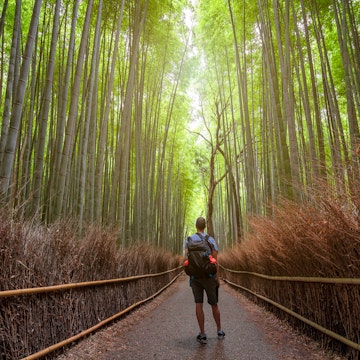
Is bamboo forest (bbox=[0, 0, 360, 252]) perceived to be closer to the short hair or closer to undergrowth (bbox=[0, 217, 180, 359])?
undergrowth (bbox=[0, 217, 180, 359])

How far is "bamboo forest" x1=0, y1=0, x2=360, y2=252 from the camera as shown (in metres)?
4.23

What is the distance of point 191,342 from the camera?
310 cm

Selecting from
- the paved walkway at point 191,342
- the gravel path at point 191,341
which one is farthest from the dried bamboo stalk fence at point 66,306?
the paved walkway at point 191,342

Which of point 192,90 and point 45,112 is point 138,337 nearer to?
point 45,112

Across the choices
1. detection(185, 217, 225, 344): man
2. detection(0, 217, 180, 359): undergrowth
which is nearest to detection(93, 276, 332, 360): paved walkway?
detection(185, 217, 225, 344): man

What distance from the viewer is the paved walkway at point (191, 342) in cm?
265

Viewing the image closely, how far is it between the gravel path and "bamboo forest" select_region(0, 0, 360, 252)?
129cm

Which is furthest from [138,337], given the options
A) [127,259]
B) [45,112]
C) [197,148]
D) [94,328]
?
[197,148]

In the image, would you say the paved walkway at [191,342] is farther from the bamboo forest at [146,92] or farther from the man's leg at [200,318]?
the bamboo forest at [146,92]

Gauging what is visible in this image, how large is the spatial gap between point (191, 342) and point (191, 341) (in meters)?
0.04

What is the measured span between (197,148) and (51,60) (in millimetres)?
13739

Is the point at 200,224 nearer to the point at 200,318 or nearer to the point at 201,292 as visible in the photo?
the point at 201,292

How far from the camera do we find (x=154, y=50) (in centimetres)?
867

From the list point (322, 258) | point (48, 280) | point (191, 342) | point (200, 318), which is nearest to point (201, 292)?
point (200, 318)
